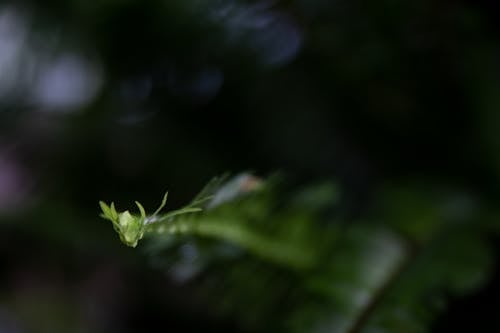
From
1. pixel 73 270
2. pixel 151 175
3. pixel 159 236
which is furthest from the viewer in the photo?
pixel 73 270

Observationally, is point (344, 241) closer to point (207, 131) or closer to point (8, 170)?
point (207, 131)

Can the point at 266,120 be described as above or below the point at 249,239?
above

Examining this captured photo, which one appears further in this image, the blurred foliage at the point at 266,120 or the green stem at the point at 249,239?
the blurred foliage at the point at 266,120

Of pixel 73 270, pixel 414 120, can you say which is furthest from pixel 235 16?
pixel 73 270

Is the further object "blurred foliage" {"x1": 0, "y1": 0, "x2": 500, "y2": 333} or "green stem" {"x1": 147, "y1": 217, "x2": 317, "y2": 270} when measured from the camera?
"blurred foliage" {"x1": 0, "y1": 0, "x2": 500, "y2": 333}

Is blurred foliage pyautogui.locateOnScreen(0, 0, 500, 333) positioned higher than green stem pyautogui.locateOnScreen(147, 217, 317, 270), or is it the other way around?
blurred foliage pyautogui.locateOnScreen(0, 0, 500, 333)

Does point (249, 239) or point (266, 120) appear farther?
point (266, 120)

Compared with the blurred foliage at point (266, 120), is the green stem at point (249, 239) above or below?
below

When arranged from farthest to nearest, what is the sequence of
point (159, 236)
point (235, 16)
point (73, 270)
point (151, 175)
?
point (73, 270) → point (151, 175) → point (235, 16) → point (159, 236)
